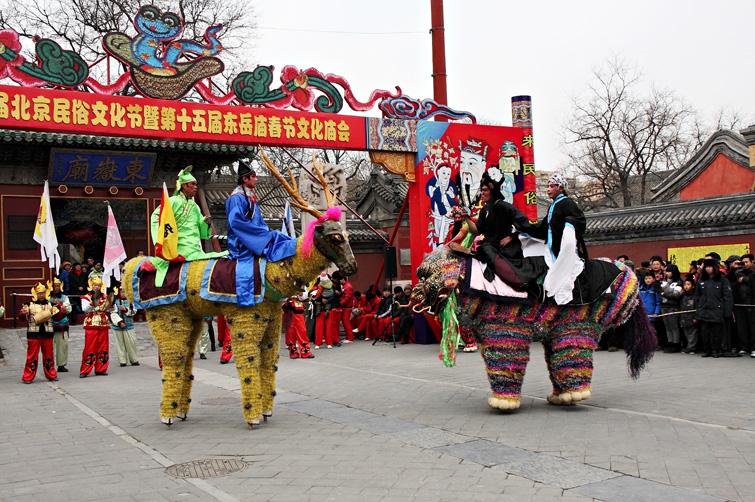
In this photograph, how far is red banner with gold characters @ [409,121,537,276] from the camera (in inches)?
577

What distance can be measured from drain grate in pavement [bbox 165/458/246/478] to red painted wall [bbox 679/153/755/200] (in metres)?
22.9

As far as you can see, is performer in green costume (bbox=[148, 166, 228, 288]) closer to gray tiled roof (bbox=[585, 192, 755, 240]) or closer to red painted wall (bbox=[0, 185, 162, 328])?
red painted wall (bbox=[0, 185, 162, 328])

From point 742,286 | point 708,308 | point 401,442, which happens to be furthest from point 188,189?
point 742,286

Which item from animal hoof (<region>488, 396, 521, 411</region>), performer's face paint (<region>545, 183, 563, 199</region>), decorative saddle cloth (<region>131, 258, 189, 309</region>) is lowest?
animal hoof (<region>488, 396, 521, 411</region>)

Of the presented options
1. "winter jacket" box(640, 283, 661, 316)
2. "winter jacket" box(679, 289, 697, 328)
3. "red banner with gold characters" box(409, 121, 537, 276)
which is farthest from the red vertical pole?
"winter jacket" box(679, 289, 697, 328)

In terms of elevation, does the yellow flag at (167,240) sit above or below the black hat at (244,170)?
below

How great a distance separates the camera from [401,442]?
20.4 feet

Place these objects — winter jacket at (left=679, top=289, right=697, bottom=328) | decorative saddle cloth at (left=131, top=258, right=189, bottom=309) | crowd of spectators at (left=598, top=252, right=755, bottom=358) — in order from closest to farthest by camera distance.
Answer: decorative saddle cloth at (left=131, top=258, right=189, bottom=309) < crowd of spectators at (left=598, top=252, right=755, bottom=358) < winter jacket at (left=679, top=289, right=697, bottom=328)

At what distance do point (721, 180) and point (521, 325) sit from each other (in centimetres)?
2140

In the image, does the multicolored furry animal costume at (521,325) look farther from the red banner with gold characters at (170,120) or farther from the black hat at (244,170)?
the red banner with gold characters at (170,120)

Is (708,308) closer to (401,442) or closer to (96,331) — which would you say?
(401,442)

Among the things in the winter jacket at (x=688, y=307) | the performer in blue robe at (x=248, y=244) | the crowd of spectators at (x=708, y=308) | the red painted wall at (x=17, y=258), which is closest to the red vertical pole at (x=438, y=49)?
the crowd of spectators at (x=708, y=308)

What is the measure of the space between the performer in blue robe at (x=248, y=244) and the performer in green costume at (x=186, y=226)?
0.94ft

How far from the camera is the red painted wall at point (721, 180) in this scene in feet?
80.0
